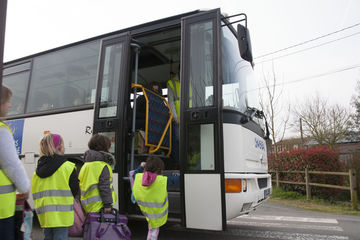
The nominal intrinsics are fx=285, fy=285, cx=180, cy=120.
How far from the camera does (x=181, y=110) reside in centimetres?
394

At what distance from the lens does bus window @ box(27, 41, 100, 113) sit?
5184mm

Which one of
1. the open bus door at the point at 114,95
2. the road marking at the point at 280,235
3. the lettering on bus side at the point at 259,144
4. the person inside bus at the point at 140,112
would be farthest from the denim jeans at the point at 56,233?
the road marking at the point at 280,235

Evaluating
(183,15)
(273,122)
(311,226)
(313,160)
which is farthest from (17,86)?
(273,122)

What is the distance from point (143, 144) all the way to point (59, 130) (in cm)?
155

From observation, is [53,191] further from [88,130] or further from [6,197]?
[88,130]

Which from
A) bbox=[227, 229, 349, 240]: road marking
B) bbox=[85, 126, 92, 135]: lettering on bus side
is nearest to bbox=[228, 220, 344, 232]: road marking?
bbox=[227, 229, 349, 240]: road marking

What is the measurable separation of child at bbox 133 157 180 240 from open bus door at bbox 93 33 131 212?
626mm

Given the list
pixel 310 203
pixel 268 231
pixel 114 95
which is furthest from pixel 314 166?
pixel 114 95

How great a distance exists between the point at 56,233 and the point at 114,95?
231 cm

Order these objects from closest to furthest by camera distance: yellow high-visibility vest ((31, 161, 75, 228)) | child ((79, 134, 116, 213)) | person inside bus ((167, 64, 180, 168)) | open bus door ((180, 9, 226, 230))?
yellow high-visibility vest ((31, 161, 75, 228)) → child ((79, 134, 116, 213)) → open bus door ((180, 9, 226, 230)) → person inside bus ((167, 64, 180, 168))

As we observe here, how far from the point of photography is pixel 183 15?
4.32 meters

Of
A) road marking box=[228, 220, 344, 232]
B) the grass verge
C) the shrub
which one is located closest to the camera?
road marking box=[228, 220, 344, 232]

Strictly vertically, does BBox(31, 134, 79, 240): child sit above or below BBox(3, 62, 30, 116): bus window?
below

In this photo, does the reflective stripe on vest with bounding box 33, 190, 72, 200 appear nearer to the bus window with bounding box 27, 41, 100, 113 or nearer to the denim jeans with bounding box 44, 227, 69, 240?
the denim jeans with bounding box 44, 227, 69, 240
